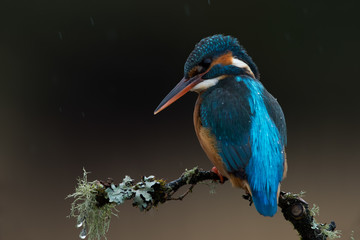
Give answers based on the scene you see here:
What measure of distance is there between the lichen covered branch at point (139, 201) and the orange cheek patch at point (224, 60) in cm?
46

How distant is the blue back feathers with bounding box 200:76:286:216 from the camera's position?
1393mm

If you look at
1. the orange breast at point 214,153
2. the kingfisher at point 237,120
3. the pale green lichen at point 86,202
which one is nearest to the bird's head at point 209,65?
the kingfisher at point 237,120

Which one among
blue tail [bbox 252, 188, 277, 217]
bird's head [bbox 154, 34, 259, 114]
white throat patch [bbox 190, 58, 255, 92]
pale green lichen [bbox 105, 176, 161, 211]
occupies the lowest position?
blue tail [bbox 252, 188, 277, 217]

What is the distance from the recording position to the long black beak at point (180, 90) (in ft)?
5.32

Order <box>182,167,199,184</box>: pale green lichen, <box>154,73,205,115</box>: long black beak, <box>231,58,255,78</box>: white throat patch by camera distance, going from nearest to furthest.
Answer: <box>182,167,199,184</box>: pale green lichen, <box>154,73,205,115</box>: long black beak, <box>231,58,255,78</box>: white throat patch

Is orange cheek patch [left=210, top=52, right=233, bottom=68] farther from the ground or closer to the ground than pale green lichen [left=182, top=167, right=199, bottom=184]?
farther from the ground

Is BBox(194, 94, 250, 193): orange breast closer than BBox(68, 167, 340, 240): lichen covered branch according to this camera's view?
No

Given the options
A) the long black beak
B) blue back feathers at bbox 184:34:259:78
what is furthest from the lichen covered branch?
blue back feathers at bbox 184:34:259:78

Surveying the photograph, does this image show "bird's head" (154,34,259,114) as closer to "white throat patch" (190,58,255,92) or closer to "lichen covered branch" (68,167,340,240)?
"white throat patch" (190,58,255,92)

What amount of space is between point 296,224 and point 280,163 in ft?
0.65

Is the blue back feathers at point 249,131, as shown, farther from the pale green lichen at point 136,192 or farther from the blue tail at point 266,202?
the pale green lichen at point 136,192

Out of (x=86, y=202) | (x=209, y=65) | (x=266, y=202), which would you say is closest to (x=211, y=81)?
(x=209, y=65)

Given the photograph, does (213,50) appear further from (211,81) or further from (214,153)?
(214,153)

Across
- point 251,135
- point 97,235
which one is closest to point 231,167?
point 251,135
